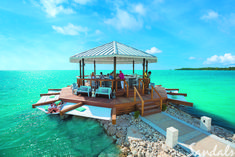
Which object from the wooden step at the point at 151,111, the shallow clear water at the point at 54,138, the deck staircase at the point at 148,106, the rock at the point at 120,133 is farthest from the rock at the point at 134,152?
the wooden step at the point at 151,111

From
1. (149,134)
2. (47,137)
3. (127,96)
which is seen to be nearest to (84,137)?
(47,137)

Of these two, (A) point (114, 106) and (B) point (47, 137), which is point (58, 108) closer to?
(B) point (47, 137)

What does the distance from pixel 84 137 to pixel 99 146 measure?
3.90 feet

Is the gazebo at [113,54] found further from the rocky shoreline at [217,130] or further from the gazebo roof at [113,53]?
the rocky shoreline at [217,130]

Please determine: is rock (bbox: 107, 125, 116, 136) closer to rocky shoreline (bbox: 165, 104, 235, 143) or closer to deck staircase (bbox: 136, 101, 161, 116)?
deck staircase (bbox: 136, 101, 161, 116)

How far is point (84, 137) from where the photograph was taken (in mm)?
6215

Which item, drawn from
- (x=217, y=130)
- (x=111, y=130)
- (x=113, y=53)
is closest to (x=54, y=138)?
(x=111, y=130)

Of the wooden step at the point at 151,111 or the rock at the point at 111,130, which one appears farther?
the wooden step at the point at 151,111

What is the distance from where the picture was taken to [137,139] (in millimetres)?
5352

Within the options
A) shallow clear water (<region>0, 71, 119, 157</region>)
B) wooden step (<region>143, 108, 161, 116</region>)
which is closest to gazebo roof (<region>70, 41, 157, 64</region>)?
wooden step (<region>143, 108, 161, 116</region>)

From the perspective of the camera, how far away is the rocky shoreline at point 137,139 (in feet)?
15.1

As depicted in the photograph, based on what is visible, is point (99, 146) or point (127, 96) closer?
point (99, 146)

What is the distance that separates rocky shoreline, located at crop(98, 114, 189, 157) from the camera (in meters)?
4.61

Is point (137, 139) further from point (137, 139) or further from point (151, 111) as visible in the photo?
point (151, 111)
